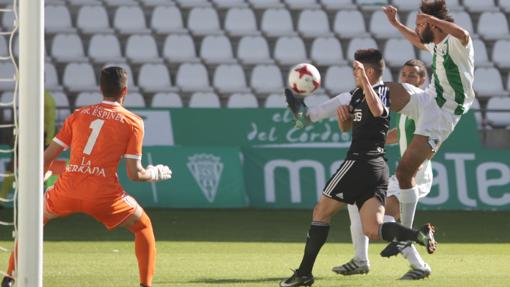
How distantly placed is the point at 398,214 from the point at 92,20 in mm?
12110

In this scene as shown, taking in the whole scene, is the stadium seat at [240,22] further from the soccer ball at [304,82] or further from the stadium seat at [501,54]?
the soccer ball at [304,82]

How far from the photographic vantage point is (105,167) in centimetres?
729

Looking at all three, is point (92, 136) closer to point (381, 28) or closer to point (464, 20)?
point (381, 28)

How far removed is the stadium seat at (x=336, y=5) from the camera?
66.8 feet

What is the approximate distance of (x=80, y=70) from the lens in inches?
758

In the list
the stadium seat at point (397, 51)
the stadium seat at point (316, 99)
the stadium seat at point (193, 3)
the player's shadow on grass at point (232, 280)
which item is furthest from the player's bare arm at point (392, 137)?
the stadium seat at point (193, 3)

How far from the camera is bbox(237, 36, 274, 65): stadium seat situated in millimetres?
19531

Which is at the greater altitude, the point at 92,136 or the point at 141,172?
the point at 92,136

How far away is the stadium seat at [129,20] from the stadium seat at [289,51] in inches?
92.0

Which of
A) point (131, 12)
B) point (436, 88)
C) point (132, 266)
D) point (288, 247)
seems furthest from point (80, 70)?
point (436, 88)

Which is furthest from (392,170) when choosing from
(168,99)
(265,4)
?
(265,4)

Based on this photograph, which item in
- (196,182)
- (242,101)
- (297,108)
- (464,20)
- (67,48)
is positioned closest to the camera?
(297,108)

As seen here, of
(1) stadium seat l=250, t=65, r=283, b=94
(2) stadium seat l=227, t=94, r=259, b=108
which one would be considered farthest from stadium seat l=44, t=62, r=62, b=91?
(1) stadium seat l=250, t=65, r=283, b=94

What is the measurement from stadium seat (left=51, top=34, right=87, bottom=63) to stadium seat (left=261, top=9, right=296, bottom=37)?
10.4ft
